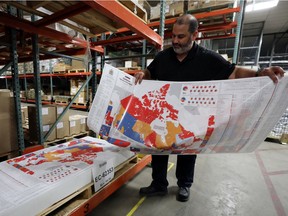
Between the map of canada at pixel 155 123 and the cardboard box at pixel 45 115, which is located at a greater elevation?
the map of canada at pixel 155 123

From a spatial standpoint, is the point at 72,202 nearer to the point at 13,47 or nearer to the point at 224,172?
the point at 13,47

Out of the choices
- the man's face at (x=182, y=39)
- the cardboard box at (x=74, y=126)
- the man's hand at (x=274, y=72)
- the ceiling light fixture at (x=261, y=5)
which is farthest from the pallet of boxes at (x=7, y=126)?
the ceiling light fixture at (x=261, y=5)

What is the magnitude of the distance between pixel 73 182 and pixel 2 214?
0.43m

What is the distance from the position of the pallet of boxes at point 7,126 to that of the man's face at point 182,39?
7.13 feet

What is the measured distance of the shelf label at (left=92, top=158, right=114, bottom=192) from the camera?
1.41 meters

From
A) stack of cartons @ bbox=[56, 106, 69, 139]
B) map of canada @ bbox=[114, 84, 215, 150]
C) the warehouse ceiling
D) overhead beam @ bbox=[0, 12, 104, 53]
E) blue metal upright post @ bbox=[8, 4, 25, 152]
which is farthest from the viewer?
the warehouse ceiling

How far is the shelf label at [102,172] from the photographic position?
4.61 ft

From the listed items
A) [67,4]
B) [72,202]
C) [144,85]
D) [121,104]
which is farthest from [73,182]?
[67,4]

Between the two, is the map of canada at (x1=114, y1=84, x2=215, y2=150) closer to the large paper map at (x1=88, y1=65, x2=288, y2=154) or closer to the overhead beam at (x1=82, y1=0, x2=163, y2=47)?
the large paper map at (x1=88, y1=65, x2=288, y2=154)

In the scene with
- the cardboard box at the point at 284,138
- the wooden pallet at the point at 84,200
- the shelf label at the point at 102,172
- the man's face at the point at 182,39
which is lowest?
the cardboard box at the point at 284,138

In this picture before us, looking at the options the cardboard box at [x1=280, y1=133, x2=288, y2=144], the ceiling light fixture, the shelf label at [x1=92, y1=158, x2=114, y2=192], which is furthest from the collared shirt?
the ceiling light fixture

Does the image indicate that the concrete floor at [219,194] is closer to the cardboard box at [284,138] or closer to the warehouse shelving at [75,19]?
the cardboard box at [284,138]

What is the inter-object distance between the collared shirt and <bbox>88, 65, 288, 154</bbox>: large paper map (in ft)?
0.96

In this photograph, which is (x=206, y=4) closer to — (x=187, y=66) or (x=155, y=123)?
(x=187, y=66)
